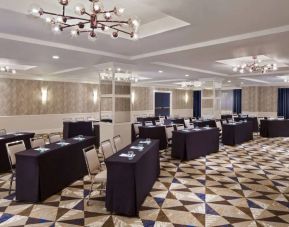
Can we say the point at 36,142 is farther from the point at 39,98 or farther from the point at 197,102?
the point at 197,102

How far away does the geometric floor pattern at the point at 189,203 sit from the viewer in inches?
143

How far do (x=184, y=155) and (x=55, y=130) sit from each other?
843cm

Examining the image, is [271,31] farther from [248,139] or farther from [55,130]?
[55,130]

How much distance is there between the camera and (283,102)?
55.8 feet

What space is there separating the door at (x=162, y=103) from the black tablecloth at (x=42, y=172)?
14122mm

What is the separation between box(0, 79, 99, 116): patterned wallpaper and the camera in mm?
11641

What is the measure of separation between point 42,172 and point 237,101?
16999mm

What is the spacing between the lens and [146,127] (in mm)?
8914

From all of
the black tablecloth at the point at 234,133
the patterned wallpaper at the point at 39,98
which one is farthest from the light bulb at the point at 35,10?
the patterned wallpaper at the point at 39,98

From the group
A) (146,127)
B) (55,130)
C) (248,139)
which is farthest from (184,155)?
(55,130)

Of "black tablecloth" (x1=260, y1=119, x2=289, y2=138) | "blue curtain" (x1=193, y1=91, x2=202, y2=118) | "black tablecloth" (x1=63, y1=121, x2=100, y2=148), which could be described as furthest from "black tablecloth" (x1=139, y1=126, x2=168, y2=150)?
"blue curtain" (x1=193, y1=91, x2=202, y2=118)

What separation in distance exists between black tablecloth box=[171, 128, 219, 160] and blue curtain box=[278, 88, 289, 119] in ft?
36.5

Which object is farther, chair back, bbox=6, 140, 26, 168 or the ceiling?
chair back, bbox=6, 140, 26, 168

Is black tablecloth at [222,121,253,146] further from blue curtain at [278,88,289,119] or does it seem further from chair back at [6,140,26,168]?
blue curtain at [278,88,289,119]
